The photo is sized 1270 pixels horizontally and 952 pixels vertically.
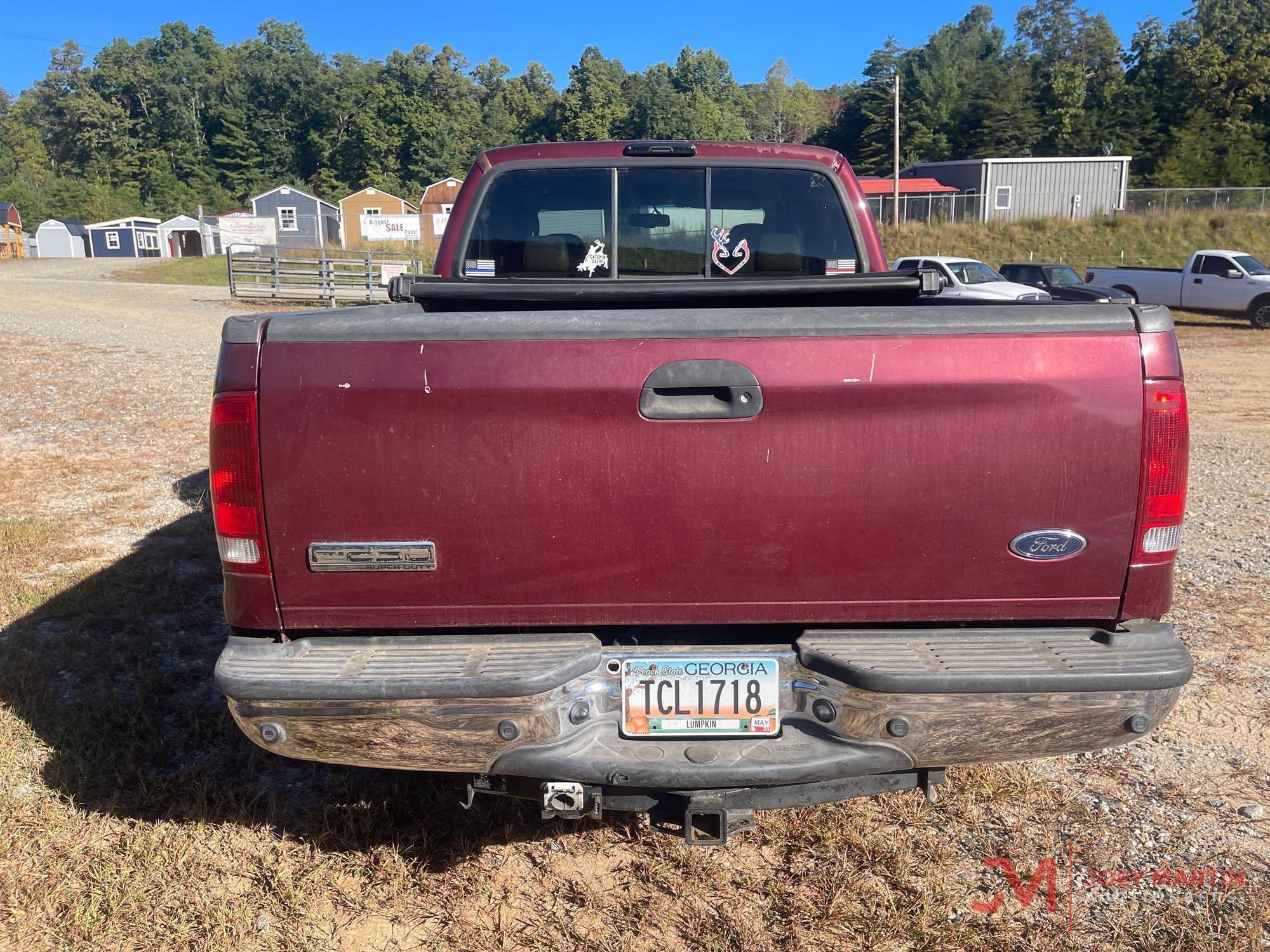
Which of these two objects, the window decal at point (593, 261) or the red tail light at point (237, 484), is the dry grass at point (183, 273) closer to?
the window decal at point (593, 261)

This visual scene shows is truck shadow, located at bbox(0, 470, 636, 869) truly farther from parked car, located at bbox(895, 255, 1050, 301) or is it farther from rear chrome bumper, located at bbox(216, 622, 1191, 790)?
parked car, located at bbox(895, 255, 1050, 301)

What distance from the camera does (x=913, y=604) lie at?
2479mm

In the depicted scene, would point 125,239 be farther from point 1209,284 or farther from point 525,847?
point 525,847

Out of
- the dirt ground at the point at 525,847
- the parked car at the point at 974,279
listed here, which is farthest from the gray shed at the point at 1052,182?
the dirt ground at the point at 525,847

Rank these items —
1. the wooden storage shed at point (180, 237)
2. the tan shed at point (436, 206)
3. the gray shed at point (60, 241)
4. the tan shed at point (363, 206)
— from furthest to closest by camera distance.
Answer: the gray shed at point (60, 241)
the wooden storage shed at point (180, 237)
the tan shed at point (363, 206)
the tan shed at point (436, 206)

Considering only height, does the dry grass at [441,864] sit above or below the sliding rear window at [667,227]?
below

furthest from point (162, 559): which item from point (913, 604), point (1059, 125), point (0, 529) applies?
point (1059, 125)

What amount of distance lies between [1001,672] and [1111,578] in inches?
15.7

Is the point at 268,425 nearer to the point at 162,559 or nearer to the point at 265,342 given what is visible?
the point at 265,342

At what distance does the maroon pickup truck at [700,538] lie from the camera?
7.66 ft

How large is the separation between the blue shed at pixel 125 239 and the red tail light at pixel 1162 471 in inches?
3609

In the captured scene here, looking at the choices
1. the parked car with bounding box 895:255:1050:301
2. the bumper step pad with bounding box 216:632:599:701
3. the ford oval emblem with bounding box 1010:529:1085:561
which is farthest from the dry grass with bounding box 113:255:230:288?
the ford oval emblem with bounding box 1010:529:1085:561

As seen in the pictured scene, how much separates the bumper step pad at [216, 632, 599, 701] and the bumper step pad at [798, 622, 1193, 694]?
25.1 inches

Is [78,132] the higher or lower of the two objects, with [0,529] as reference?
higher
